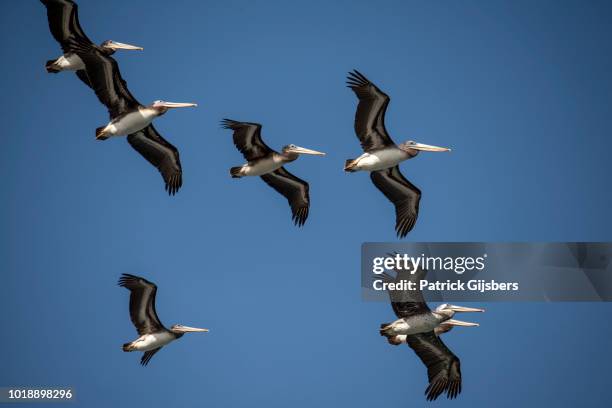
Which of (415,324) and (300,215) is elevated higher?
(300,215)

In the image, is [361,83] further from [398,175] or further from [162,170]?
[162,170]

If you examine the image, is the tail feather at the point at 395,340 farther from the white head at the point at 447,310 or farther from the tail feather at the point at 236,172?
the tail feather at the point at 236,172

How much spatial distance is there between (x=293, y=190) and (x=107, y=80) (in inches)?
189

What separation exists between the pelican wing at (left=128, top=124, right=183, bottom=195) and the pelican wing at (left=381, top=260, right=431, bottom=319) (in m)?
5.62

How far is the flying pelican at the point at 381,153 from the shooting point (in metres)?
29.7

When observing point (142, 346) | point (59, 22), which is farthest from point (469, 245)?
point (59, 22)

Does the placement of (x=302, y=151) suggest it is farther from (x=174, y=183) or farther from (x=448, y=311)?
(x=448, y=311)

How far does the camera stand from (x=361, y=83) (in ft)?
96.9

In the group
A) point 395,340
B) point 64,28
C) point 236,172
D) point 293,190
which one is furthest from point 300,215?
point 64,28

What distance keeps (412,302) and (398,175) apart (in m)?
3.52

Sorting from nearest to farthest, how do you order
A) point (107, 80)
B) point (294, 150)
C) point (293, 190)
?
point (107, 80) → point (294, 150) → point (293, 190)

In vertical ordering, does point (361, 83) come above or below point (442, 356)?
above

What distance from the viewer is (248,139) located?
99.9 feet

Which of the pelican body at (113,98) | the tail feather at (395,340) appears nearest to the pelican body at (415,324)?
the tail feather at (395,340)
